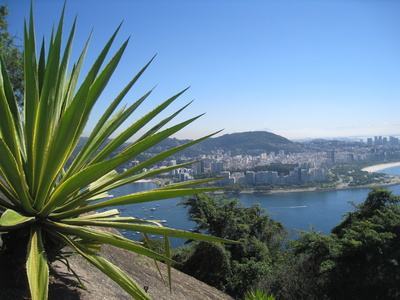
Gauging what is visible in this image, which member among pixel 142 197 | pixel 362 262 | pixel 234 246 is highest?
pixel 142 197

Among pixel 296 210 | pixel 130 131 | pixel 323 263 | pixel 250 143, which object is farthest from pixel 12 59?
pixel 250 143

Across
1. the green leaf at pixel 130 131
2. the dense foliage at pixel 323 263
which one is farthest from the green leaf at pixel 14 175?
the dense foliage at pixel 323 263

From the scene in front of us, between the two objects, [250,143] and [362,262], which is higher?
[250,143]

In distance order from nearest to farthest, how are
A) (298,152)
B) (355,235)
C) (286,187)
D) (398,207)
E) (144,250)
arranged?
1. (144,250)
2. (355,235)
3. (398,207)
4. (286,187)
5. (298,152)

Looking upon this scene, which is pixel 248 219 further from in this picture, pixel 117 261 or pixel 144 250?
pixel 144 250

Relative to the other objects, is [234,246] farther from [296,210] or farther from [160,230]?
[296,210]

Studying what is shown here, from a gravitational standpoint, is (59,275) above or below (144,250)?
below

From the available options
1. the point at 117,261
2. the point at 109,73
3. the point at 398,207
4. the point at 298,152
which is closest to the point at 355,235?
the point at 398,207
